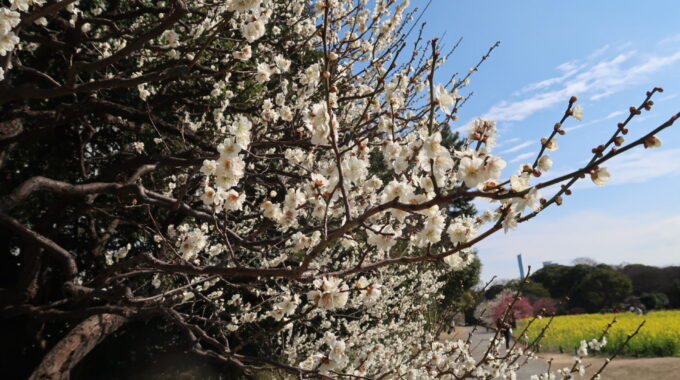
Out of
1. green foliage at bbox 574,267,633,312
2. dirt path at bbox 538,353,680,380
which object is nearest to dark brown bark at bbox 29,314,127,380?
dirt path at bbox 538,353,680,380

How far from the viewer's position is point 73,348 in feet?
15.2

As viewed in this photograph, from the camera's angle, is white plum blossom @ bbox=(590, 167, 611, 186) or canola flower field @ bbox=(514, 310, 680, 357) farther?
canola flower field @ bbox=(514, 310, 680, 357)

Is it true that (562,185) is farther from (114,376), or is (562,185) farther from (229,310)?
(114,376)

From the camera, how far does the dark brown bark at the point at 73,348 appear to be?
4.42 m

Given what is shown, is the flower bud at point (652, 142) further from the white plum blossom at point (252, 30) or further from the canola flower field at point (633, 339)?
the canola flower field at point (633, 339)

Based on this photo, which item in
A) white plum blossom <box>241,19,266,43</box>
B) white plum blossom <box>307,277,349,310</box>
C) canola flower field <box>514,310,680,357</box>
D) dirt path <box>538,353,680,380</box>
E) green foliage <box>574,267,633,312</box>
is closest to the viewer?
white plum blossom <box>307,277,349,310</box>

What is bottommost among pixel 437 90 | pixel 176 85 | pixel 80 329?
pixel 80 329

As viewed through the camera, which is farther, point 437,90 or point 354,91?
point 354,91

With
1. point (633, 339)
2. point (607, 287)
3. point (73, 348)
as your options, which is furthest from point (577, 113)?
point (607, 287)

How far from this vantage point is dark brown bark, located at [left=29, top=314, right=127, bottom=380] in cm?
442

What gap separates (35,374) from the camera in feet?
14.3

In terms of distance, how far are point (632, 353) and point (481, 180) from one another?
14.4m

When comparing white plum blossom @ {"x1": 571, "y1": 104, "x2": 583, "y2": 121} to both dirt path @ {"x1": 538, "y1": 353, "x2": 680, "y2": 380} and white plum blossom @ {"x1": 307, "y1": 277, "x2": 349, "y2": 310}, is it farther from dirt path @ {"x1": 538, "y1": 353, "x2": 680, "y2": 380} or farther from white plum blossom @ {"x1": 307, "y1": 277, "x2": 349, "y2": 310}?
dirt path @ {"x1": 538, "y1": 353, "x2": 680, "y2": 380}

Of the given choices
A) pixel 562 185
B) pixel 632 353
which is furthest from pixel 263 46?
pixel 632 353
